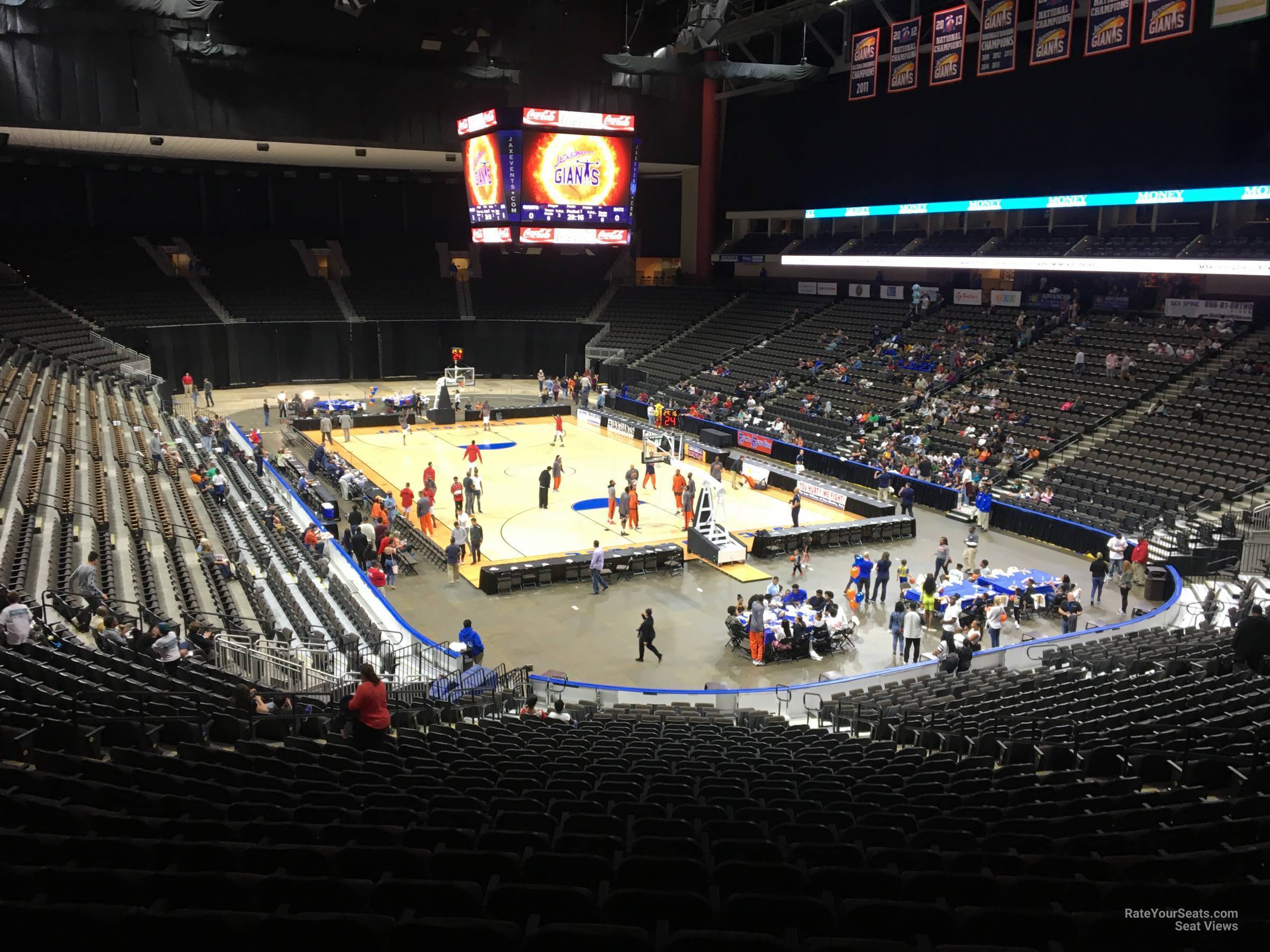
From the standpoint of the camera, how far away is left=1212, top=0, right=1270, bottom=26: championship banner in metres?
28.8

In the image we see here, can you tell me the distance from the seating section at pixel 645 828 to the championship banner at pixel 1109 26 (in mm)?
28736

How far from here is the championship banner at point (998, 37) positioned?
35.5m

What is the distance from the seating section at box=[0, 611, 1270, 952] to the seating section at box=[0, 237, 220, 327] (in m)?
41.6

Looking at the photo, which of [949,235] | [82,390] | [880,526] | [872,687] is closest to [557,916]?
[872,687]

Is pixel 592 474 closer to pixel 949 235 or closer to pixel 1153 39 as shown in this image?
pixel 949 235

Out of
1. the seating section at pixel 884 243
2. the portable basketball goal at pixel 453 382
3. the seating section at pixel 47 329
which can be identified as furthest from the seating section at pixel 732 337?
the seating section at pixel 47 329

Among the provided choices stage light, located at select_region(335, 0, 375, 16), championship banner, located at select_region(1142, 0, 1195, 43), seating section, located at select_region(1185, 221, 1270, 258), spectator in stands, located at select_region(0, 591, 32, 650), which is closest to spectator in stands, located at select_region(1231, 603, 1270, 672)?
spectator in stands, located at select_region(0, 591, 32, 650)

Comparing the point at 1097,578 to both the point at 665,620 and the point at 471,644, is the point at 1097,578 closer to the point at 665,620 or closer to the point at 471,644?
the point at 665,620

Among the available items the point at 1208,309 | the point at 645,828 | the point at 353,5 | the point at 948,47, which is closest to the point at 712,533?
the point at 645,828

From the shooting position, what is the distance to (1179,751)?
8.55m

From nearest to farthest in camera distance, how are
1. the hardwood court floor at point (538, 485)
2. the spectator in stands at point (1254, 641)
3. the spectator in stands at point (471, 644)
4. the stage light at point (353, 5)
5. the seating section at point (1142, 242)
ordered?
the spectator in stands at point (1254, 641), the spectator in stands at point (471, 644), the hardwood court floor at point (538, 485), the seating section at point (1142, 242), the stage light at point (353, 5)

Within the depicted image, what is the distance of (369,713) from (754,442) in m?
29.3

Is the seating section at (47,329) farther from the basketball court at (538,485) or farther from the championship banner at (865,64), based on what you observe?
the championship banner at (865,64)

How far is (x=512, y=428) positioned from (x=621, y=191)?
11.4 m
